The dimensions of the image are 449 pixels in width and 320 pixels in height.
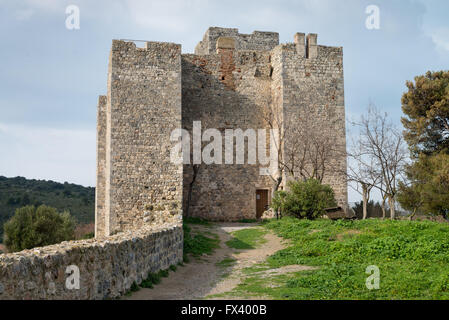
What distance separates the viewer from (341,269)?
27.7 feet

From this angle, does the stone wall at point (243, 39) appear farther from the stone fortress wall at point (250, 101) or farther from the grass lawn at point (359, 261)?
the grass lawn at point (359, 261)

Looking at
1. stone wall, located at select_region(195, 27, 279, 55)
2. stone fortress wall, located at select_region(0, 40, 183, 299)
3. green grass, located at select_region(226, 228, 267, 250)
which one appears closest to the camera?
green grass, located at select_region(226, 228, 267, 250)

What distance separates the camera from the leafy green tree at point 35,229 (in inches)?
830

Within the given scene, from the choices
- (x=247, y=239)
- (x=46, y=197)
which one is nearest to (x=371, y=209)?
(x=247, y=239)

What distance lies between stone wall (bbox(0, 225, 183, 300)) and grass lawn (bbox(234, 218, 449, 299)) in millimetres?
1880

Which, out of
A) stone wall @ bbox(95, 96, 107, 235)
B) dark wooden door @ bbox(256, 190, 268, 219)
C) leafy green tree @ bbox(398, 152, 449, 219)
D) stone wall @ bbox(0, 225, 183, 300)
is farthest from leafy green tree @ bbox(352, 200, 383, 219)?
stone wall @ bbox(0, 225, 183, 300)

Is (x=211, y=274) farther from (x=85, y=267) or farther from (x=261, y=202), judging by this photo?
(x=261, y=202)

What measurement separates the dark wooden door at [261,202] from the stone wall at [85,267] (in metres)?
10.3

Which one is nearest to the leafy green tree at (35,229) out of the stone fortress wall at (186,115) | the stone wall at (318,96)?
the stone fortress wall at (186,115)

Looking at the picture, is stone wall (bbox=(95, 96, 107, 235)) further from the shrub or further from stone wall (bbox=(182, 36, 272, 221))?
the shrub

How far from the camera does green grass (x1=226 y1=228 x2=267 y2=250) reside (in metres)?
13.4
